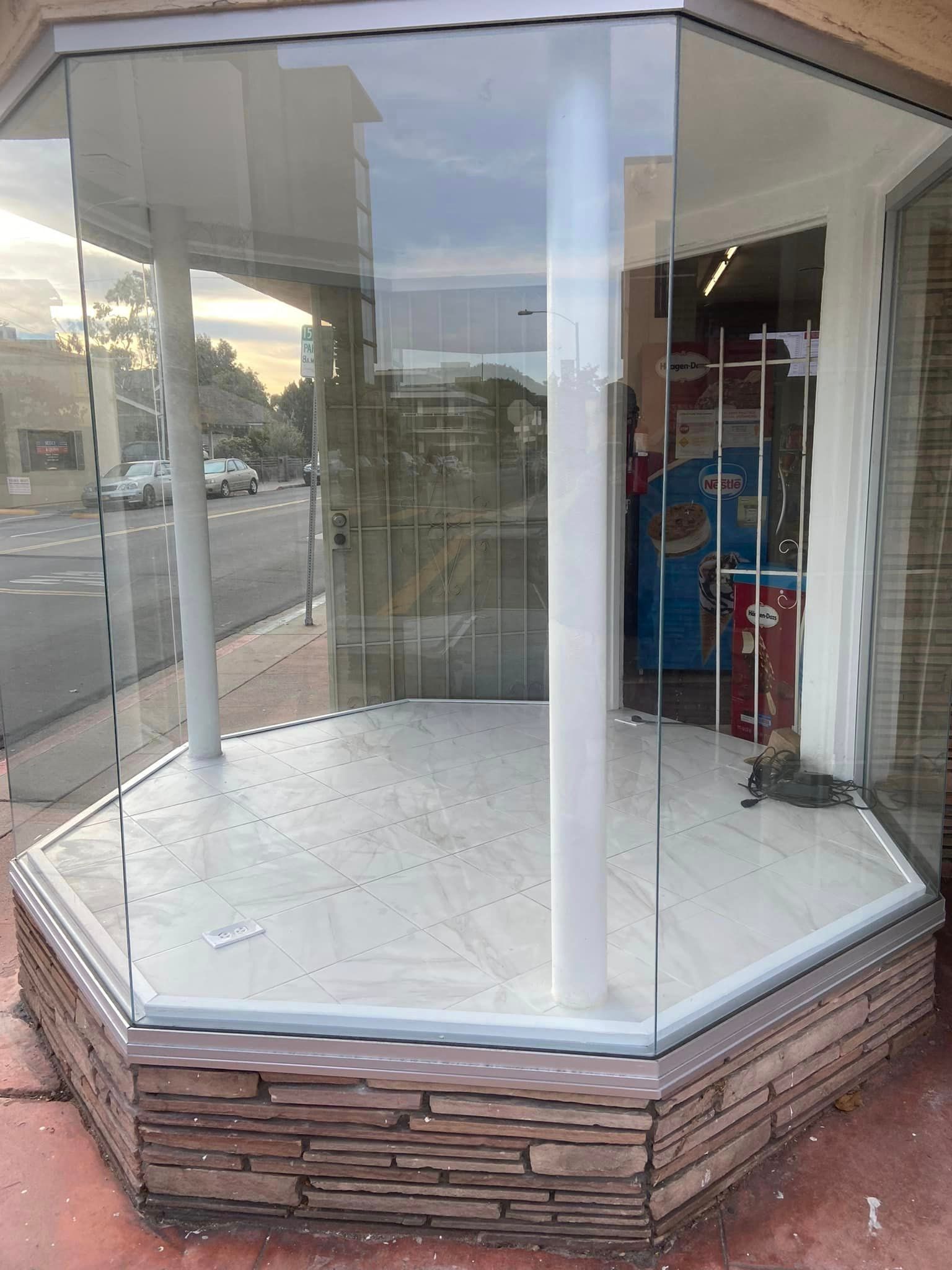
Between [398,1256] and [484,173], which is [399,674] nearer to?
[484,173]

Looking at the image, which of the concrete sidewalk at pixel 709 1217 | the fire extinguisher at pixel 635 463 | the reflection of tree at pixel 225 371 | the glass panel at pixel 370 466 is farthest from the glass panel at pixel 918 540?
the reflection of tree at pixel 225 371

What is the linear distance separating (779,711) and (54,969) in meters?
2.39

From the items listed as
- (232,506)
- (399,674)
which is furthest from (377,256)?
(399,674)

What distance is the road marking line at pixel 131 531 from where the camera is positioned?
2486 mm

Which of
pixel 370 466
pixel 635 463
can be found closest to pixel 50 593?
pixel 370 466

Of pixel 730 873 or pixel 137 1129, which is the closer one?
pixel 137 1129

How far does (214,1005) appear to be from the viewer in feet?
6.35

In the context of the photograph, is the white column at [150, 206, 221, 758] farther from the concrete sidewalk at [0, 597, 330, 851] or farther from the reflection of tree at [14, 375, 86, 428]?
the reflection of tree at [14, 375, 86, 428]

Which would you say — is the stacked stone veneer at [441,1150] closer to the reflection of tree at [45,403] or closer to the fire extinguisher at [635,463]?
the fire extinguisher at [635,463]

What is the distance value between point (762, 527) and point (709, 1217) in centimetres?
227

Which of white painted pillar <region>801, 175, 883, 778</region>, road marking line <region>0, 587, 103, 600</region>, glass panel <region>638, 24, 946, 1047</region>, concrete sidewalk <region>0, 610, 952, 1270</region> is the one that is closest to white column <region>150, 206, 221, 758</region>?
road marking line <region>0, 587, 103, 600</region>

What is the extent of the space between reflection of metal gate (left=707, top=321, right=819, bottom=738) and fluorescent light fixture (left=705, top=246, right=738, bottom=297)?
16 cm

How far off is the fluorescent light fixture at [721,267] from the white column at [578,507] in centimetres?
151

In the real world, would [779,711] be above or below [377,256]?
below
